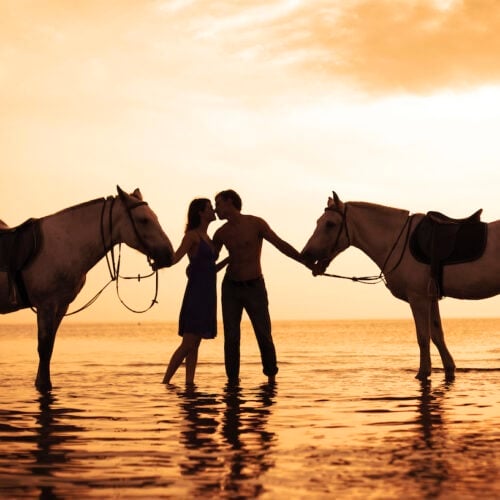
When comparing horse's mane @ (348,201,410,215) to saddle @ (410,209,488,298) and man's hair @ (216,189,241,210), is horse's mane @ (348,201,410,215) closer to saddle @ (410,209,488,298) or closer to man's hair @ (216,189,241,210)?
saddle @ (410,209,488,298)

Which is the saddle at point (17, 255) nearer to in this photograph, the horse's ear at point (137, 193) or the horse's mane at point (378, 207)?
the horse's ear at point (137, 193)

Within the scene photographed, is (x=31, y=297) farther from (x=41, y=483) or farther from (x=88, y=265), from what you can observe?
(x=41, y=483)

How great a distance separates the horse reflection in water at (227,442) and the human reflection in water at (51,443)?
78 cm

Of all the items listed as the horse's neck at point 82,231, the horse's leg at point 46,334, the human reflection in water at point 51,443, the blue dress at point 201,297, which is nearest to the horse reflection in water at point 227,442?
the human reflection in water at point 51,443

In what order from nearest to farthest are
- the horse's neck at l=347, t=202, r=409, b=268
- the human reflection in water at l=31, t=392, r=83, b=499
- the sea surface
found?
the sea surface → the human reflection in water at l=31, t=392, r=83, b=499 → the horse's neck at l=347, t=202, r=409, b=268

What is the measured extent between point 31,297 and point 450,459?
21.7 ft

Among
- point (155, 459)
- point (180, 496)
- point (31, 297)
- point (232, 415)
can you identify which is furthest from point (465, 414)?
point (31, 297)

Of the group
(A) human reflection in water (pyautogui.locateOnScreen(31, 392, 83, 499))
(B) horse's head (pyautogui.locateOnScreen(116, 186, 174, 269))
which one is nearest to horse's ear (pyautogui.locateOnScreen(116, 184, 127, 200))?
(B) horse's head (pyautogui.locateOnScreen(116, 186, 174, 269))

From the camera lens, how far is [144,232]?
12227 millimetres

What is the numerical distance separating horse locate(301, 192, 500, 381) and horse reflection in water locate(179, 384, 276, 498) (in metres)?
2.78

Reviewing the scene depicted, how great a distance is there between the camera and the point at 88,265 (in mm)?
12250

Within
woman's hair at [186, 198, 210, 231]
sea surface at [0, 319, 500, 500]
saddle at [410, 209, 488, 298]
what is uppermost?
woman's hair at [186, 198, 210, 231]

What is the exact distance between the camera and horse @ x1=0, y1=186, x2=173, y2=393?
1196 cm

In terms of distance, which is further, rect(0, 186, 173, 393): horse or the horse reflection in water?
rect(0, 186, 173, 393): horse
